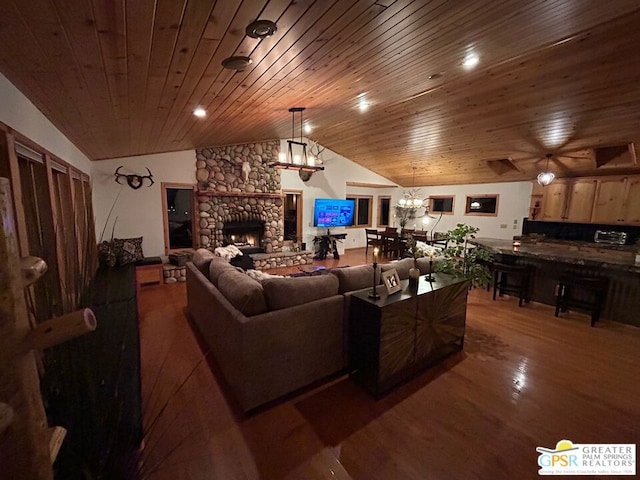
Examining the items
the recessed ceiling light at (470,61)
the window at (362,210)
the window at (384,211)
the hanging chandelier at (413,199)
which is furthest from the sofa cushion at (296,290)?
the window at (384,211)

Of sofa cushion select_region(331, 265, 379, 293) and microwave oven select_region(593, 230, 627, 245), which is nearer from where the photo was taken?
sofa cushion select_region(331, 265, 379, 293)

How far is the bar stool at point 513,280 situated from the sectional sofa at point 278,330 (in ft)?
9.62

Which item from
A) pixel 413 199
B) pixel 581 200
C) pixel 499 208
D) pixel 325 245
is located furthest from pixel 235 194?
pixel 581 200

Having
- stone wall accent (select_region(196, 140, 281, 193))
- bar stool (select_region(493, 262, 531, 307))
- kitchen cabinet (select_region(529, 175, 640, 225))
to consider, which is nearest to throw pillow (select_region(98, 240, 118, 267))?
stone wall accent (select_region(196, 140, 281, 193))

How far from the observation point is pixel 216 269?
297 centimetres

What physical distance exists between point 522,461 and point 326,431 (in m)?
1.23

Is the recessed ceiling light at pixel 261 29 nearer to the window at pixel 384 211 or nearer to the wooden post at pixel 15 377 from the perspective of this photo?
the wooden post at pixel 15 377

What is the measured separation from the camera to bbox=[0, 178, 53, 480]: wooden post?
0.55 m

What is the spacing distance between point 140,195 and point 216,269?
11.8ft

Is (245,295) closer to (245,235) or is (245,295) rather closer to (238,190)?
(238,190)

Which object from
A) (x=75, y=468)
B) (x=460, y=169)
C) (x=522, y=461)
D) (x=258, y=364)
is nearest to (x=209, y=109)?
(x=258, y=364)

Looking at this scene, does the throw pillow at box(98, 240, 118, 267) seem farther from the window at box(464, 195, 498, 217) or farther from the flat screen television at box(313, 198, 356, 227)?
the window at box(464, 195, 498, 217)

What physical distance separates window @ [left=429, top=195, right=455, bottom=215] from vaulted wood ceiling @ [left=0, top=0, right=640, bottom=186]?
3113 mm

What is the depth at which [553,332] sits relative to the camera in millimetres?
3461
